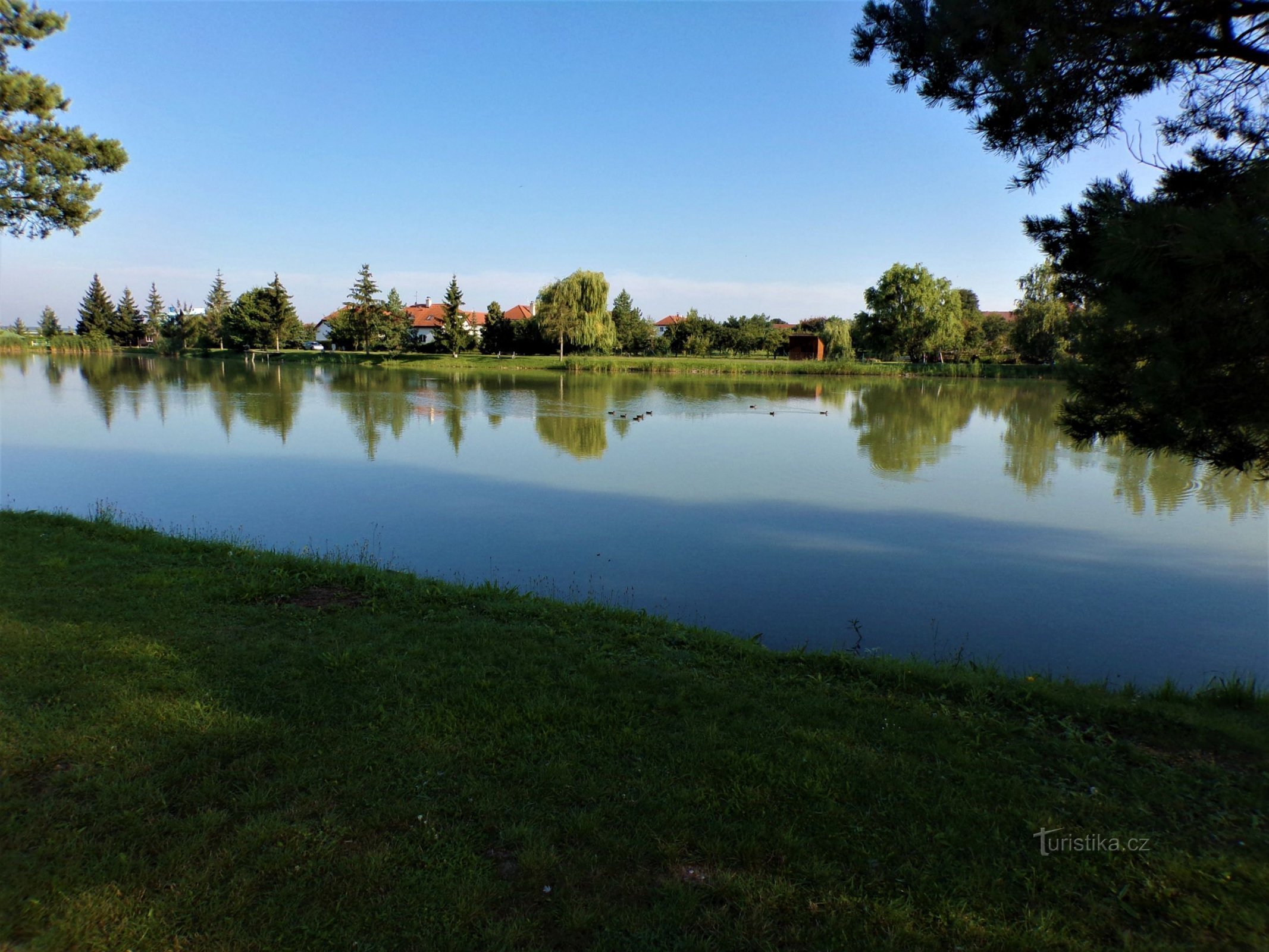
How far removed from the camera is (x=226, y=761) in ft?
10.0

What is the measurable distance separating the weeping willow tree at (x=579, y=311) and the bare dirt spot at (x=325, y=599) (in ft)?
153

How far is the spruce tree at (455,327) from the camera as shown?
5534cm

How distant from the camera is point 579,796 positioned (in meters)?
2.91

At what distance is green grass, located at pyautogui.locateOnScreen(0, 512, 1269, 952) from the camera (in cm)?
225

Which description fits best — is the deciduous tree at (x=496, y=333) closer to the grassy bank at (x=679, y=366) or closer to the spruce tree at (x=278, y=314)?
the grassy bank at (x=679, y=366)

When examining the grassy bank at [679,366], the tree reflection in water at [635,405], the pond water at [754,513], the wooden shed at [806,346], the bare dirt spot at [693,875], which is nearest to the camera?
the bare dirt spot at [693,875]

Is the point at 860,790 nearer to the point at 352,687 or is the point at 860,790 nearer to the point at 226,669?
the point at 352,687

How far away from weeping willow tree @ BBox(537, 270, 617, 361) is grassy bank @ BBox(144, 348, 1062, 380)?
1615mm

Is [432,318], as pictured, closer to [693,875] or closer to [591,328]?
[591,328]

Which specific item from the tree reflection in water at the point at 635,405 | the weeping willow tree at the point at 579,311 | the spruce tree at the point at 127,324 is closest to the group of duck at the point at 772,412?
the tree reflection in water at the point at 635,405

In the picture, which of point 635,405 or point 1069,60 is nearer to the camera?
point 1069,60

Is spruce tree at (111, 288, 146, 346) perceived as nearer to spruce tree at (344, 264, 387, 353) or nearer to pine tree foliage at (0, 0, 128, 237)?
spruce tree at (344, 264, 387, 353)

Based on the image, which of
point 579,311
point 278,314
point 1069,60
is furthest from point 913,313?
point 1069,60

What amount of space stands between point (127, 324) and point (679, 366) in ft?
188
